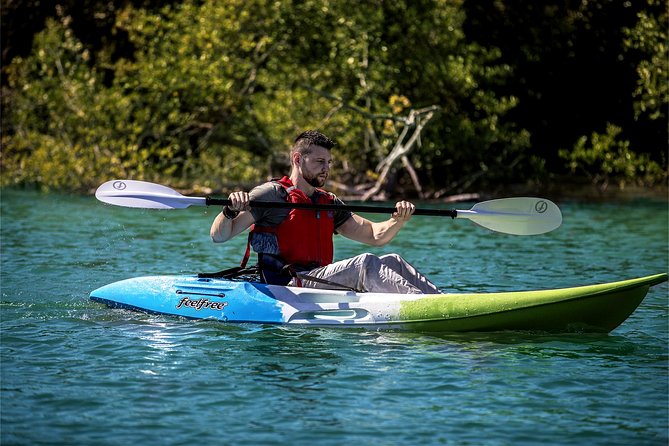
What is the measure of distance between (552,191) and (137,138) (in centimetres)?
673

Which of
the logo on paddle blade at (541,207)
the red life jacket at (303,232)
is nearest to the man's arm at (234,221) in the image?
the red life jacket at (303,232)

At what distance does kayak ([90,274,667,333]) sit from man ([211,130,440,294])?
94 millimetres

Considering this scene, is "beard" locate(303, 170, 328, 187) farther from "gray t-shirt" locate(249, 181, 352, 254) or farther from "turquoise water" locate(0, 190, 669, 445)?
"turquoise water" locate(0, 190, 669, 445)

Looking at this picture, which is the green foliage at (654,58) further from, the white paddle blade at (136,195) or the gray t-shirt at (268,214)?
the gray t-shirt at (268,214)

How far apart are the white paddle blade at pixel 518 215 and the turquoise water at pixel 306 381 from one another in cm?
75

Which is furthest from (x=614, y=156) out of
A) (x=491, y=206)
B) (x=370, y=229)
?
(x=370, y=229)

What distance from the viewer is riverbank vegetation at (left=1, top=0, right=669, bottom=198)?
15484mm

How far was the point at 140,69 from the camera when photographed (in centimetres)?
1580

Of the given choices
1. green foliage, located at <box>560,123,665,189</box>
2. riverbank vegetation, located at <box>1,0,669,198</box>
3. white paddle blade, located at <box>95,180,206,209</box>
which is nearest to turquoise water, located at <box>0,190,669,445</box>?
white paddle blade, located at <box>95,180,206,209</box>

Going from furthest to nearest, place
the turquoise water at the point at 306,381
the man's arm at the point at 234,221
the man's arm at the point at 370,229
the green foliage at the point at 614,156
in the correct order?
the green foliage at the point at 614,156, the man's arm at the point at 370,229, the man's arm at the point at 234,221, the turquoise water at the point at 306,381

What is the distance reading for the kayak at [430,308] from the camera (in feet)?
18.5

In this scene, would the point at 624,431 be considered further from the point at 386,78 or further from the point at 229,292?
the point at 386,78

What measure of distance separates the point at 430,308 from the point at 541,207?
4.19 feet

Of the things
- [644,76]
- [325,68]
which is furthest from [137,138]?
[644,76]
